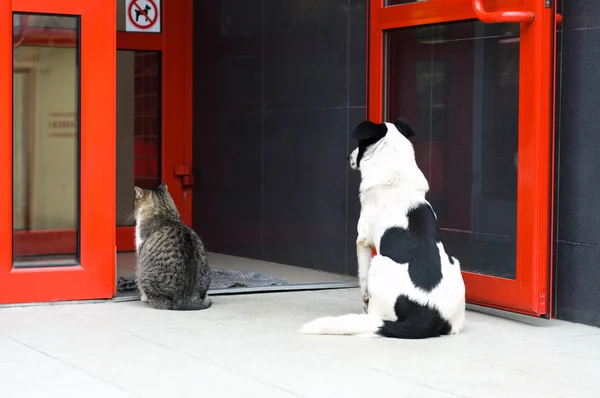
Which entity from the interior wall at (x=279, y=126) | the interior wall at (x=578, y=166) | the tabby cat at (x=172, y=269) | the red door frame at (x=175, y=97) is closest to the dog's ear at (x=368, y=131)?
the interior wall at (x=578, y=166)

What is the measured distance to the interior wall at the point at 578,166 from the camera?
6.33 meters

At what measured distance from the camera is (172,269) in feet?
22.0

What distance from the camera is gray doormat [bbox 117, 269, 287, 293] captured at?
25.2ft

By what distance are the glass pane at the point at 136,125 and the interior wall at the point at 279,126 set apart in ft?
1.40

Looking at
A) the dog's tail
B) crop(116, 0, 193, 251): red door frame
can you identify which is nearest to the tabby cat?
the dog's tail

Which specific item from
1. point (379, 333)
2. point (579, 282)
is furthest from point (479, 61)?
point (379, 333)

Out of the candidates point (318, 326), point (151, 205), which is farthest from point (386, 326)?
point (151, 205)

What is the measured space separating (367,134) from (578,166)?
4.52ft

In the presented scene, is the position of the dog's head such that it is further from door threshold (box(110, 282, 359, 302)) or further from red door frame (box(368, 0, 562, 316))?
door threshold (box(110, 282, 359, 302))

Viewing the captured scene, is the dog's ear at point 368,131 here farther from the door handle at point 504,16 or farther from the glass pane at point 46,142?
the glass pane at point 46,142

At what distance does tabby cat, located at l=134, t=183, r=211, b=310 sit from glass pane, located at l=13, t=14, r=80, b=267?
0.50m

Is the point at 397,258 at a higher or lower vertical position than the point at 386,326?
higher

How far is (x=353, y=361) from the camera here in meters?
5.23

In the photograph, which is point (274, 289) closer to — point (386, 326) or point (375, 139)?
point (375, 139)
